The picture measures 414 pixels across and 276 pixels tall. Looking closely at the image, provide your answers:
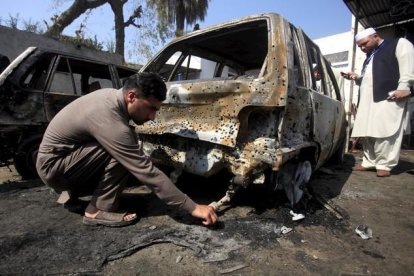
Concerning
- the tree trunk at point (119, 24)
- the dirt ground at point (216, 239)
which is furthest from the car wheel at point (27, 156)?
the tree trunk at point (119, 24)

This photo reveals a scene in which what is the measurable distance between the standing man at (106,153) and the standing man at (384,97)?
315 cm

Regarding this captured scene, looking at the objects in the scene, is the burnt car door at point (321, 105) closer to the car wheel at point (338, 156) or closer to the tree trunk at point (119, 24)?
the car wheel at point (338, 156)

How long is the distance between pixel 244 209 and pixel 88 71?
384 cm

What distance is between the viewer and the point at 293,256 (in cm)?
203

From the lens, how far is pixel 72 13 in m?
17.4

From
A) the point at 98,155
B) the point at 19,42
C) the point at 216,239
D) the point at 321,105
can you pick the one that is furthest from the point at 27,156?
the point at 19,42

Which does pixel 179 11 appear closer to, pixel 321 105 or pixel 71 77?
pixel 71 77

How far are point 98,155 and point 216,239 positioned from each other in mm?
1071

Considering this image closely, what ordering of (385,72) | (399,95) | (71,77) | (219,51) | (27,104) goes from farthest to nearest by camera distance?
(71,77), (385,72), (399,95), (219,51), (27,104)

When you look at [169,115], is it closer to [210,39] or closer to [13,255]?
[210,39]

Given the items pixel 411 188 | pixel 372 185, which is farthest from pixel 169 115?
pixel 411 188

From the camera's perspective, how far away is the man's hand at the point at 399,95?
401cm

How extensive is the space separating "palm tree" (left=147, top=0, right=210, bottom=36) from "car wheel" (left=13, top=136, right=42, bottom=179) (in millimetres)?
16407

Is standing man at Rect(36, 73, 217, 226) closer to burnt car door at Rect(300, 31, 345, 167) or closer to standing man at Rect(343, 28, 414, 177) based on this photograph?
burnt car door at Rect(300, 31, 345, 167)
